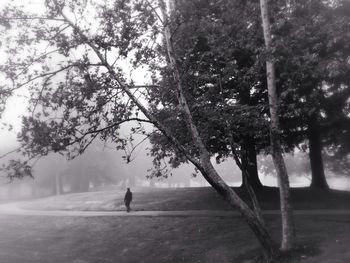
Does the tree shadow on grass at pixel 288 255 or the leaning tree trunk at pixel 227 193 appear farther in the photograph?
the tree shadow on grass at pixel 288 255

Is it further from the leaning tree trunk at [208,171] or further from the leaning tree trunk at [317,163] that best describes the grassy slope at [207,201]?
the leaning tree trunk at [208,171]

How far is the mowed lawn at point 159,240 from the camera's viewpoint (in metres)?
13.7

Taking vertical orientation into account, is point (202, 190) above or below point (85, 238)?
above

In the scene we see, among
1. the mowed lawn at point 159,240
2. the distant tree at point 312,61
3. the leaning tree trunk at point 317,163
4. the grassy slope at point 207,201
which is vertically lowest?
the mowed lawn at point 159,240

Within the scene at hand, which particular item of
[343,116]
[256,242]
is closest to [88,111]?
[256,242]

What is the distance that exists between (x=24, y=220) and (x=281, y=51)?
21.6 metres

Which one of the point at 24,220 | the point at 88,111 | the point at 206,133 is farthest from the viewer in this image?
the point at 24,220

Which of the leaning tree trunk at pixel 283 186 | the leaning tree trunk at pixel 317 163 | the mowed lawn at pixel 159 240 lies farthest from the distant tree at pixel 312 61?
the mowed lawn at pixel 159 240

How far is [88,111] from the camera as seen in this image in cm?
1237

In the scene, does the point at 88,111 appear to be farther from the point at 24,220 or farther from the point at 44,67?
the point at 24,220

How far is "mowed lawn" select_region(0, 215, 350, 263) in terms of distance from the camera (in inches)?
539

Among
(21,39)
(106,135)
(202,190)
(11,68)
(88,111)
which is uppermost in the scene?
(21,39)

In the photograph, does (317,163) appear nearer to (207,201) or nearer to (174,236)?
(207,201)

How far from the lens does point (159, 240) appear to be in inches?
698
